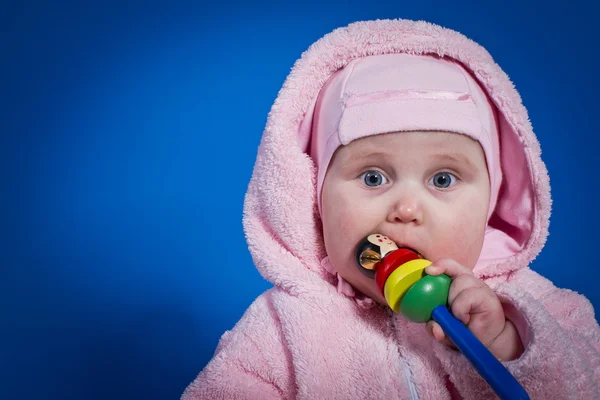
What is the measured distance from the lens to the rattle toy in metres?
0.52

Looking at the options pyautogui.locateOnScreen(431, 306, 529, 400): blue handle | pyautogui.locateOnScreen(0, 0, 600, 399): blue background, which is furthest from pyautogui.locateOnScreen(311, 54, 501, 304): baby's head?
pyautogui.locateOnScreen(0, 0, 600, 399): blue background

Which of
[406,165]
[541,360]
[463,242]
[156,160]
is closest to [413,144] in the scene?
[406,165]

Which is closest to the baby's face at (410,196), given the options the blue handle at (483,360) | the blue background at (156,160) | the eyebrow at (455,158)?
the eyebrow at (455,158)

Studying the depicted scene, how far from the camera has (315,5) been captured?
1401 millimetres

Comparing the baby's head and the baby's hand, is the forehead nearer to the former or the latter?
the baby's head

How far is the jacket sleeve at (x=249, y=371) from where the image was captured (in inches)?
28.7

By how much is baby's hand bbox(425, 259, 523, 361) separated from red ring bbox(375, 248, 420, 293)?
0.10 ft

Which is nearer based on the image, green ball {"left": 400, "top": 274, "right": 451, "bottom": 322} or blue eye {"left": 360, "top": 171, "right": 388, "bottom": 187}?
green ball {"left": 400, "top": 274, "right": 451, "bottom": 322}

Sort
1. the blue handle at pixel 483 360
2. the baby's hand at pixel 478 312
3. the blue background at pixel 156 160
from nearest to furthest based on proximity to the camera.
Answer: the blue handle at pixel 483 360 < the baby's hand at pixel 478 312 < the blue background at pixel 156 160

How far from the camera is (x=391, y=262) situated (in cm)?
63

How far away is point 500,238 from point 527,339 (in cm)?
25

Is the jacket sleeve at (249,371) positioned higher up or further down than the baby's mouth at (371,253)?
further down

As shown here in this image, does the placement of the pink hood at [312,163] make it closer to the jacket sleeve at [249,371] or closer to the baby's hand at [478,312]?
the jacket sleeve at [249,371]

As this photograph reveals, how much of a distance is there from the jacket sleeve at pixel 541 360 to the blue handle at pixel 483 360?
0.07 metres
